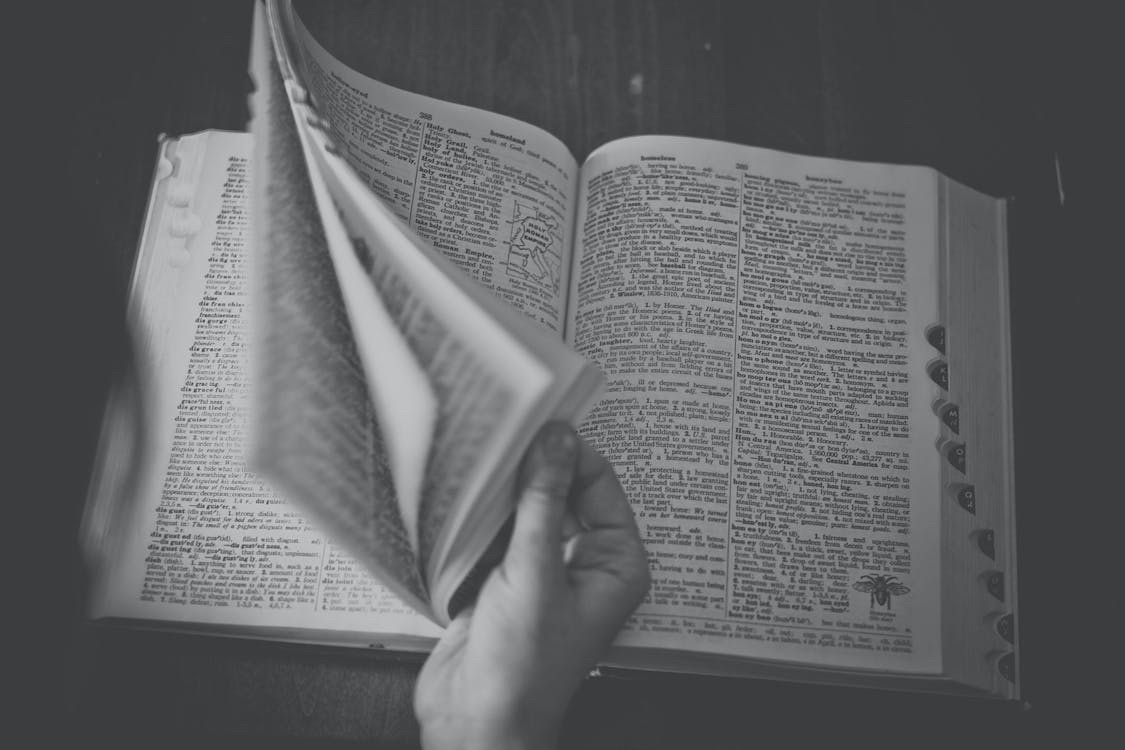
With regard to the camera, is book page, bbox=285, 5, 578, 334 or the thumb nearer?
the thumb

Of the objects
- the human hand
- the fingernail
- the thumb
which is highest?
the fingernail

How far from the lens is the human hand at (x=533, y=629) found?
1.42ft

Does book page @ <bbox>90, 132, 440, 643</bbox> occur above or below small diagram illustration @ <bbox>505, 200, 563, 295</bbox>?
below

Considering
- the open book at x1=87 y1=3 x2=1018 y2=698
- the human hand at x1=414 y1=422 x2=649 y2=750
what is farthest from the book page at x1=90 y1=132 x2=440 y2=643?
the human hand at x1=414 y1=422 x2=649 y2=750

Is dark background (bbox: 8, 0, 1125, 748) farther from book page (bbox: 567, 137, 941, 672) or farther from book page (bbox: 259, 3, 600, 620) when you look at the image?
book page (bbox: 259, 3, 600, 620)

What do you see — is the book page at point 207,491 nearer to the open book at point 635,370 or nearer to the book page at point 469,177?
the open book at point 635,370

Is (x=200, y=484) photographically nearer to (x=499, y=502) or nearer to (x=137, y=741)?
(x=137, y=741)

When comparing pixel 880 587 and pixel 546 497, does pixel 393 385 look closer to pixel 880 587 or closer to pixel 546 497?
pixel 546 497

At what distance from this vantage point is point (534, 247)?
0.66 m

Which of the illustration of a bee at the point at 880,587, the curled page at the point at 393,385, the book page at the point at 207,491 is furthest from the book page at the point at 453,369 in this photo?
the illustration of a bee at the point at 880,587

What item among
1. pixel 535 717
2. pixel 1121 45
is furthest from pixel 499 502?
pixel 1121 45

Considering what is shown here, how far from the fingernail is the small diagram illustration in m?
0.24

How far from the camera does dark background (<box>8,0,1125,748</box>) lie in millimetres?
567

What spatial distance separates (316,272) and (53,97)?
1.46 feet
